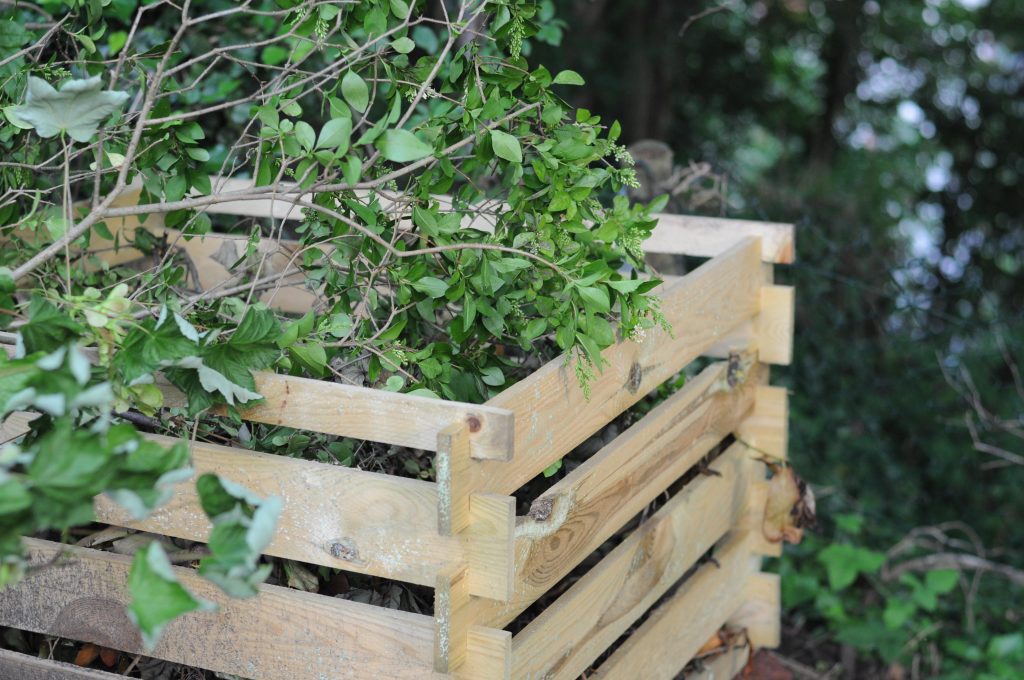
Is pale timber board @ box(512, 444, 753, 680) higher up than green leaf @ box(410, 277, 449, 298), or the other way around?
green leaf @ box(410, 277, 449, 298)

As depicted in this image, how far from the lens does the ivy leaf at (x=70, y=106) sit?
1597 millimetres

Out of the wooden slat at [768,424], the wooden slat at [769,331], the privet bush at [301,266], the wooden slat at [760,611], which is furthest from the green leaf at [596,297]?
the wooden slat at [760,611]

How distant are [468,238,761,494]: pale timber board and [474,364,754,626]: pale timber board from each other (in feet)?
0.20

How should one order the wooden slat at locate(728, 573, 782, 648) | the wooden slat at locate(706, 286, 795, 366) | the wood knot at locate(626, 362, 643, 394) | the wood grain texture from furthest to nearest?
the wooden slat at locate(728, 573, 782, 648), the wooden slat at locate(706, 286, 795, 366), the wood knot at locate(626, 362, 643, 394), the wood grain texture

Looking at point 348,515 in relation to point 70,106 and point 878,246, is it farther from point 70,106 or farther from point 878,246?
point 878,246

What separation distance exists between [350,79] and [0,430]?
846 mm

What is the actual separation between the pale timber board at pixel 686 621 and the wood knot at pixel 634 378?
1.75ft

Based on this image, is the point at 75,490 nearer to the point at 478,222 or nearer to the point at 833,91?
the point at 478,222

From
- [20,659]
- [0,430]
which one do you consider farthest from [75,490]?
[20,659]

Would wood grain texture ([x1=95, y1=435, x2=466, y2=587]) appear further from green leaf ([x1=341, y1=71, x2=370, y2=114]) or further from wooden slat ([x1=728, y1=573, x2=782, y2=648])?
wooden slat ([x1=728, y1=573, x2=782, y2=648])

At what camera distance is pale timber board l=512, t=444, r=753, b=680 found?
1.93m

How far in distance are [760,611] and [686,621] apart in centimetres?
54

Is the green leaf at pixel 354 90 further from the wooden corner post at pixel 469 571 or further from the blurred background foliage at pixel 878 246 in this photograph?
the blurred background foliage at pixel 878 246

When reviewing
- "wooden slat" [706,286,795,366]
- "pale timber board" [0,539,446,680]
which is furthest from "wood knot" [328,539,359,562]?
"wooden slat" [706,286,795,366]
